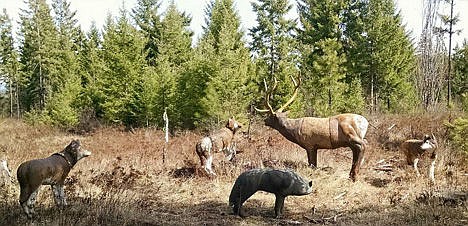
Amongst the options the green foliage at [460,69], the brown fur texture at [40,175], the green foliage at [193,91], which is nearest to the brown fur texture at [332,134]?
the brown fur texture at [40,175]

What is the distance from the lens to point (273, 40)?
25.7 m

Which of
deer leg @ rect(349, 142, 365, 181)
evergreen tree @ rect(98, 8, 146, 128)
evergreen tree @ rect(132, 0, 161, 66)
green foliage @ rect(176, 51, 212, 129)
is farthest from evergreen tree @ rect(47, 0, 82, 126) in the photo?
deer leg @ rect(349, 142, 365, 181)

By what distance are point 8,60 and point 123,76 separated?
21.1 m

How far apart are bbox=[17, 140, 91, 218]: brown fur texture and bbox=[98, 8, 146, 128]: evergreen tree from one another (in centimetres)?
1917

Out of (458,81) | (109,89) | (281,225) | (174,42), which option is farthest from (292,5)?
(281,225)

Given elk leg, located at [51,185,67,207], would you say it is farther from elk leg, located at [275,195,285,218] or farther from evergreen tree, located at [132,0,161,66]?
evergreen tree, located at [132,0,161,66]

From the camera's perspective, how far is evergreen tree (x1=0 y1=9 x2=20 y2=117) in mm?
40531

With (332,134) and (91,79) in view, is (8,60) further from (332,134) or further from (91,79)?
(332,134)

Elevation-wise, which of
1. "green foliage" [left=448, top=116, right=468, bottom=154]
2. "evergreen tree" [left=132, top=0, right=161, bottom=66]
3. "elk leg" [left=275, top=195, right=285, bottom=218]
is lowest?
"elk leg" [left=275, top=195, right=285, bottom=218]

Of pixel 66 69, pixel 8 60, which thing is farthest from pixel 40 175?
pixel 8 60

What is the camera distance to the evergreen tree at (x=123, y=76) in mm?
25828

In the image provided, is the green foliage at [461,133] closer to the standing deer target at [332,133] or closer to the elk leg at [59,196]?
the standing deer target at [332,133]

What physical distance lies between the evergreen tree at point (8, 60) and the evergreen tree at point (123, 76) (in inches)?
725

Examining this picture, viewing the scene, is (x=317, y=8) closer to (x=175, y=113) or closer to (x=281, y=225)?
(x=175, y=113)
